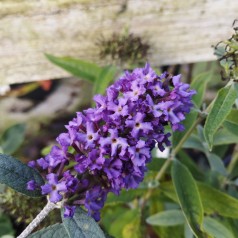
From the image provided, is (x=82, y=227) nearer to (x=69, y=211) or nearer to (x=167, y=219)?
(x=69, y=211)

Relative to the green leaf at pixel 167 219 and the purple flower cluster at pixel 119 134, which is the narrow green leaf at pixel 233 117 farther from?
the green leaf at pixel 167 219

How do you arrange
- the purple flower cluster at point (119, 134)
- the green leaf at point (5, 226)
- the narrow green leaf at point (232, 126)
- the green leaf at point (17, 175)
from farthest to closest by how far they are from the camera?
the green leaf at point (5, 226) < the narrow green leaf at point (232, 126) < the green leaf at point (17, 175) < the purple flower cluster at point (119, 134)

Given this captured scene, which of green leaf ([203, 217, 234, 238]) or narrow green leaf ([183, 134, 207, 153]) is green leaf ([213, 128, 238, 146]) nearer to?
narrow green leaf ([183, 134, 207, 153])

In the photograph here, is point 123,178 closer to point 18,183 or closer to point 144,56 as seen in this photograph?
point 18,183

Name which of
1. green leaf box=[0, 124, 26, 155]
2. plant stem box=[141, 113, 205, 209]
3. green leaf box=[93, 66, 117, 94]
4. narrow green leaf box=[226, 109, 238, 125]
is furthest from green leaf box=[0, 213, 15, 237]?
narrow green leaf box=[226, 109, 238, 125]

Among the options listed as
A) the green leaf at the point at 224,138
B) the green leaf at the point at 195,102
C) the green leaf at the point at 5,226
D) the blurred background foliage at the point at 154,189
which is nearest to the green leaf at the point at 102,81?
the blurred background foliage at the point at 154,189

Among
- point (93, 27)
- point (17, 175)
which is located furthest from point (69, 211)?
point (93, 27)
